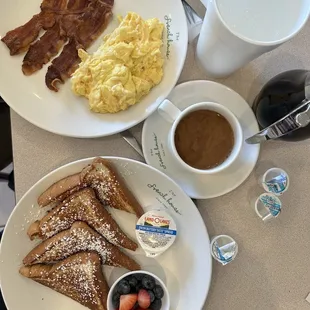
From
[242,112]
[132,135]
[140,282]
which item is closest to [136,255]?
[140,282]

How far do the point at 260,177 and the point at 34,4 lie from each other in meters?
0.79

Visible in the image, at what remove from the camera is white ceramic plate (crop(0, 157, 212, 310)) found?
4.20 feet

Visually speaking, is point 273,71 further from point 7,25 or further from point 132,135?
point 7,25

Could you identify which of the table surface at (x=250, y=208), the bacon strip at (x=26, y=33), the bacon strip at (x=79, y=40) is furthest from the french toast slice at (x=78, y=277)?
the bacon strip at (x=26, y=33)

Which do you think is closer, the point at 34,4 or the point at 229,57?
the point at 229,57

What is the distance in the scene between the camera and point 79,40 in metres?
1.33

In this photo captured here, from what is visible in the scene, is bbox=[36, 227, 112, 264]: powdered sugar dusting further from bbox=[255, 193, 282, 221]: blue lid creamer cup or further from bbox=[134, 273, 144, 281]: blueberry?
bbox=[255, 193, 282, 221]: blue lid creamer cup

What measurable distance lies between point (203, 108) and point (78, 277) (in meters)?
0.55

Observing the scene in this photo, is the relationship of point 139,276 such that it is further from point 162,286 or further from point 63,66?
point 63,66

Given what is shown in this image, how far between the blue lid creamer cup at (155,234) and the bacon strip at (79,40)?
1.42 ft

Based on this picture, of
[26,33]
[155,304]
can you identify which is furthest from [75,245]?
[26,33]

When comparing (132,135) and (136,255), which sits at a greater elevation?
(132,135)

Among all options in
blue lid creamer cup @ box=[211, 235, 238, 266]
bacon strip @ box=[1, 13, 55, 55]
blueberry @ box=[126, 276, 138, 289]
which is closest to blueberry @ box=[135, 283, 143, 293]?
blueberry @ box=[126, 276, 138, 289]

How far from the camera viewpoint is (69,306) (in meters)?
1.33
